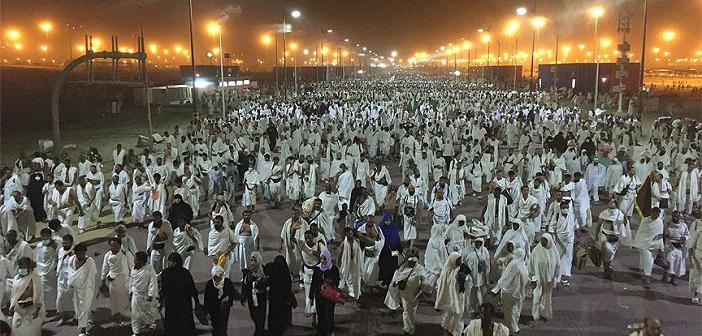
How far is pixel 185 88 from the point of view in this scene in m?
41.6

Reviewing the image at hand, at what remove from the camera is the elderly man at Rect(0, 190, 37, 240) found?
36.0ft

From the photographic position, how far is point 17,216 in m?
11.2

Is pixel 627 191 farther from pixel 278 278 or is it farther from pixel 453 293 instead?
pixel 278 278

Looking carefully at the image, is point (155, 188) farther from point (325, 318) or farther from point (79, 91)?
point (79, 91)

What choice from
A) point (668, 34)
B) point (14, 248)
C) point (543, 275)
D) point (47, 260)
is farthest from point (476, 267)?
point (668, 34)

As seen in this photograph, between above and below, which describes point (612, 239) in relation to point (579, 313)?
above

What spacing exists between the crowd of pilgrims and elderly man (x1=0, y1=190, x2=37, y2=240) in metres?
0.03

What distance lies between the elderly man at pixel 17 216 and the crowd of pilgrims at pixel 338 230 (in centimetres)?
3

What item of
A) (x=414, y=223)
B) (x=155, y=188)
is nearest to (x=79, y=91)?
(x=155, y=188)

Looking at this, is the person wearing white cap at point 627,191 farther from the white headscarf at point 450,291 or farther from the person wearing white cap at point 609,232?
the white headscarf at point 450,291

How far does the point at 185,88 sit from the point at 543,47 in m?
87.6

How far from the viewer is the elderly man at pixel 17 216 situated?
10961mm

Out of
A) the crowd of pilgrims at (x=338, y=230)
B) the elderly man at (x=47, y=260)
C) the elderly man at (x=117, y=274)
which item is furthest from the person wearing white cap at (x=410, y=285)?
the elderly man at (x=47, y=260)

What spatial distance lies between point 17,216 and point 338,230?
231 inches
